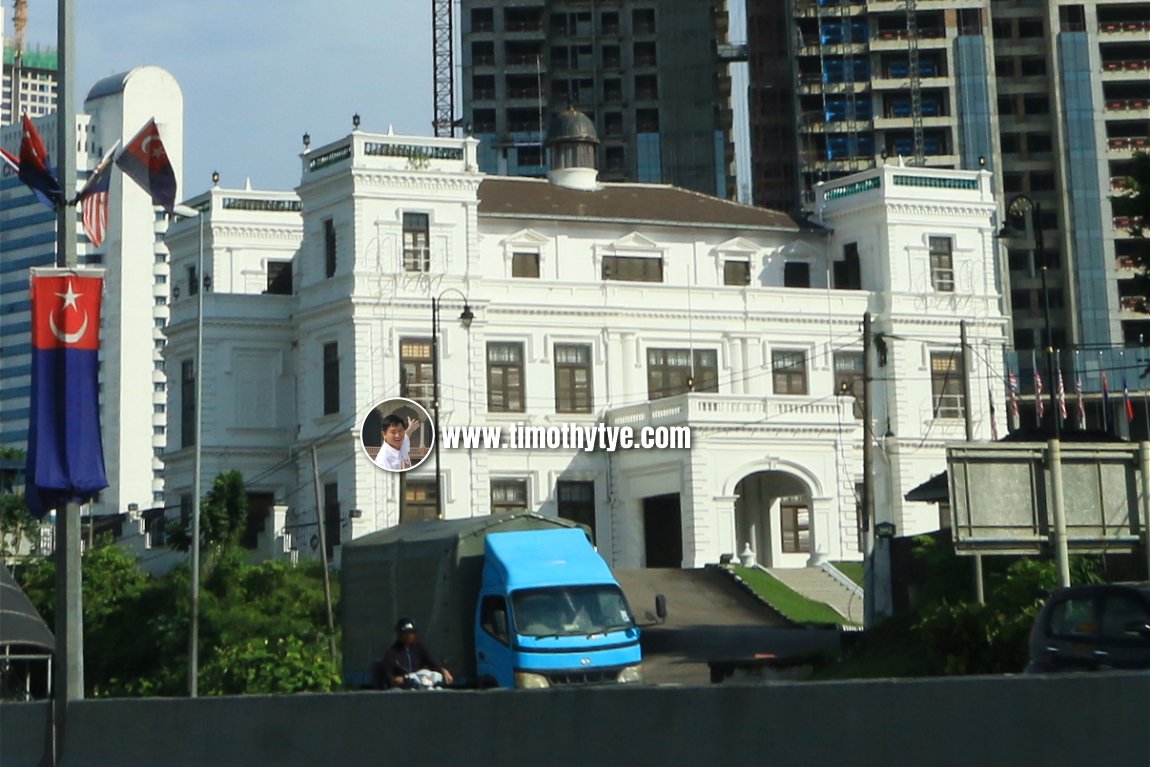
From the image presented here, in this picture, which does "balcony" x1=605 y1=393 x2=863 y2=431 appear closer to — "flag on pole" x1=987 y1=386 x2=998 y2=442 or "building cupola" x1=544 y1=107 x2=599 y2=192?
"flag on pole" x1=987 y1=386 x2=998 y2=442

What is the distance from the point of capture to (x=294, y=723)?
20219 millimetres

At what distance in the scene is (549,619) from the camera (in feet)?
113

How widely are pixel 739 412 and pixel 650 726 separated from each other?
5018 centimetres

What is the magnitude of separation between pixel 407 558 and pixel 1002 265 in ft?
251

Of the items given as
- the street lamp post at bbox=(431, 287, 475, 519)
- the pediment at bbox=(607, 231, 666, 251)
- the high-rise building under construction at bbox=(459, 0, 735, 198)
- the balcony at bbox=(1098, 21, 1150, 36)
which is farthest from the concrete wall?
the high-rise building under construction at bbox=(459, 0, 735, 198)

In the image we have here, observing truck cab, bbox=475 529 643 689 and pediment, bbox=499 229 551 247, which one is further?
pediment, bbox=499 229 551 247

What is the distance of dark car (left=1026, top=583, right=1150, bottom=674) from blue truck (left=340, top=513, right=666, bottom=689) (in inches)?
466

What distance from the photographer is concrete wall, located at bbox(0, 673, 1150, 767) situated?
13016 millimetres

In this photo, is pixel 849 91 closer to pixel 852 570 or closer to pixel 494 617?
pixel 852 570

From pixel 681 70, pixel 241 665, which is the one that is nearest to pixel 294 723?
pixel 241 665

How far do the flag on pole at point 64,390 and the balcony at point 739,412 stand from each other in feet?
142

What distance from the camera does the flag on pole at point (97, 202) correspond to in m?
24.8

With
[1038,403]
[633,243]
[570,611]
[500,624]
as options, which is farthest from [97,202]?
[633,243]

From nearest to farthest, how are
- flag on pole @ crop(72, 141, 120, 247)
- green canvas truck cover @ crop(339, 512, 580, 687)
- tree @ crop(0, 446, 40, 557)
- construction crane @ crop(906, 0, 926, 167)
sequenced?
flag on pole @ crop(72, 141, 120, 247) → green canvas truck cover @ crop(339, 512, 580, 687) → tree @ crop(0, 446, 40, 557) → construction crane @ crop(906, 0, 926, 167)
